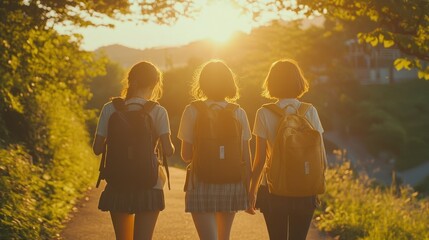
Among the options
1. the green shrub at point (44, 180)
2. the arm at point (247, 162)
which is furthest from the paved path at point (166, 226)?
the arm at point (247, 162)

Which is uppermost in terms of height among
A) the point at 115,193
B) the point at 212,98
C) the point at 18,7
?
the point at 18,7

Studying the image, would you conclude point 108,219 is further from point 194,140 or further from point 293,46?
point 293,46

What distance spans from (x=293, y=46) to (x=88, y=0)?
4262 centimetres

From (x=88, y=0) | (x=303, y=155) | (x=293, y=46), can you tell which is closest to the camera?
(x=303, y=155)

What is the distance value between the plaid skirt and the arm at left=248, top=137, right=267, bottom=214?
0.23 feet

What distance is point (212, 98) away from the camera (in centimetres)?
500

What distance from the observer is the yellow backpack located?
182 inches

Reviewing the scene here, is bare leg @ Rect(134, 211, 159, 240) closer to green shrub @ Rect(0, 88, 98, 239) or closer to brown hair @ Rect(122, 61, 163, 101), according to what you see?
brown hair @ Rect(122, 61, 163, 101)

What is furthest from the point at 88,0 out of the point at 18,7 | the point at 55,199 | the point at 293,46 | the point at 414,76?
the point at 414,76

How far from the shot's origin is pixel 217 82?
4969mm

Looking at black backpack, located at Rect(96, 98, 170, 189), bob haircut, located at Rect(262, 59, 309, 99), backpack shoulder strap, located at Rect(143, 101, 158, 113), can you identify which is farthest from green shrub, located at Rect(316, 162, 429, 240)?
backpack shoulder strap, located at Rect(143, 101, 158, 113)

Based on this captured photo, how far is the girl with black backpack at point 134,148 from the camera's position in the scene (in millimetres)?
4785

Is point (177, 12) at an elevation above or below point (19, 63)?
above

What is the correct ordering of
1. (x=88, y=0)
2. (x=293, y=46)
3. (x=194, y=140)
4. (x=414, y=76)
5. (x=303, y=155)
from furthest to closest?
(x=414, y=76), (x=293, y=46), (x=88, y=0), (x=194, y=140), (x=303, y=155)
